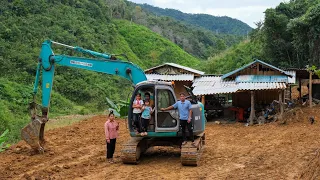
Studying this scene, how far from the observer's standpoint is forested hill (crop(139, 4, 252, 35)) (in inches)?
5271

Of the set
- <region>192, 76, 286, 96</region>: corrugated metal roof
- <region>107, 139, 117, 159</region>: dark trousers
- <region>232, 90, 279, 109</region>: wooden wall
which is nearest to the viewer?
<region>107, 139, 117, 159</region>: dark trousers

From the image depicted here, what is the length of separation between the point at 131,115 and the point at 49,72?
317cm

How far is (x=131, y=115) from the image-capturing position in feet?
36.2

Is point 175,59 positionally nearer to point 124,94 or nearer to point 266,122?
point 124,94

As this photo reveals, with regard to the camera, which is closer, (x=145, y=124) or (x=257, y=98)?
(x=145, y=124)

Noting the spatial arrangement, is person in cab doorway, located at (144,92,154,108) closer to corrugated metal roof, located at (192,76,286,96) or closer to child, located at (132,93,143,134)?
child, located at (132,93,143,134)

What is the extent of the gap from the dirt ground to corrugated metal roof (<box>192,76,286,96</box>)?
4274 mm

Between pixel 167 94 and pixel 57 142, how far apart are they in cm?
598

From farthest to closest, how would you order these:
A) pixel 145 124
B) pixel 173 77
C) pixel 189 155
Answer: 1. pixel 173 77
2. pixel 145 124
3. pixel 189 155

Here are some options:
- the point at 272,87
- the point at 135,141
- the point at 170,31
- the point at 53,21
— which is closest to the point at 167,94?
the point at 135,141

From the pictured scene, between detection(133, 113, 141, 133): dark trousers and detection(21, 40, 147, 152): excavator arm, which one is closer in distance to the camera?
detection(133, 113, 141, 133): dark trousers

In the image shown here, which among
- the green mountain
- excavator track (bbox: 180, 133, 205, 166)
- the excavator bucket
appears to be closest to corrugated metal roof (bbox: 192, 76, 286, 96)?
excavator track (bbox: 180, 133, 205, 166)

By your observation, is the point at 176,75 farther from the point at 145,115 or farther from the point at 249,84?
the point at 145,115

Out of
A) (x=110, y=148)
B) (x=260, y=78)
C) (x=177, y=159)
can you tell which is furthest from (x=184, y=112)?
(x=260, y=78)
